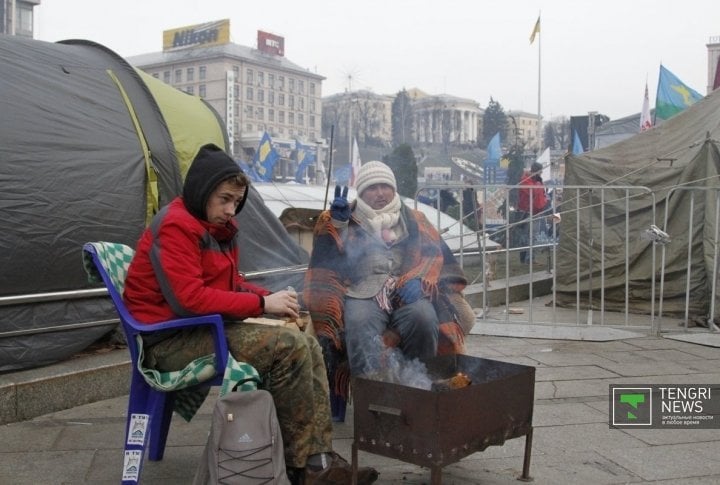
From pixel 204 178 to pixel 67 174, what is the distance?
218cm

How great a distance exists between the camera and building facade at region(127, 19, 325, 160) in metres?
100

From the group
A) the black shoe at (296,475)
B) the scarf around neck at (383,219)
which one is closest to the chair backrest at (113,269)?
the black shoe at (296,475)

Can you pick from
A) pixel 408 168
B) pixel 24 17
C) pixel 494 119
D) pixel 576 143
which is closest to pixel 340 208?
pixel 408 168

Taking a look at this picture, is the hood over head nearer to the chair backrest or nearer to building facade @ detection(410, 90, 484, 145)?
the chair backrest

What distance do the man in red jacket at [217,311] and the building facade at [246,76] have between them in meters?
94.6

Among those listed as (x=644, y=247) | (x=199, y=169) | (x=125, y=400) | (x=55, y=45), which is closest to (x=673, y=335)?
(x=644, y=247)

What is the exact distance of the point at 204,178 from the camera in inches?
121

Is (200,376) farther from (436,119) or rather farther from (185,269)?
(436,119)

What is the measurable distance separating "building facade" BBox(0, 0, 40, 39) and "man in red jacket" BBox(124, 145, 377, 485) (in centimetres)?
5865

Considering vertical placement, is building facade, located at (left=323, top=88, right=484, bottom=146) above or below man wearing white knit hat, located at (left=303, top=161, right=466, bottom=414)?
above

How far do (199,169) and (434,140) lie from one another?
162 ft

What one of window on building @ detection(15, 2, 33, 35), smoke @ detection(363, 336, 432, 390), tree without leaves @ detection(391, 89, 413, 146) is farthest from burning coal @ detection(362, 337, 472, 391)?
window on building @ detection(15, 2, 33, 35)

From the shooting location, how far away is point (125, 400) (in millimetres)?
4699

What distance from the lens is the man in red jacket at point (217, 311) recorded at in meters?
2.97
